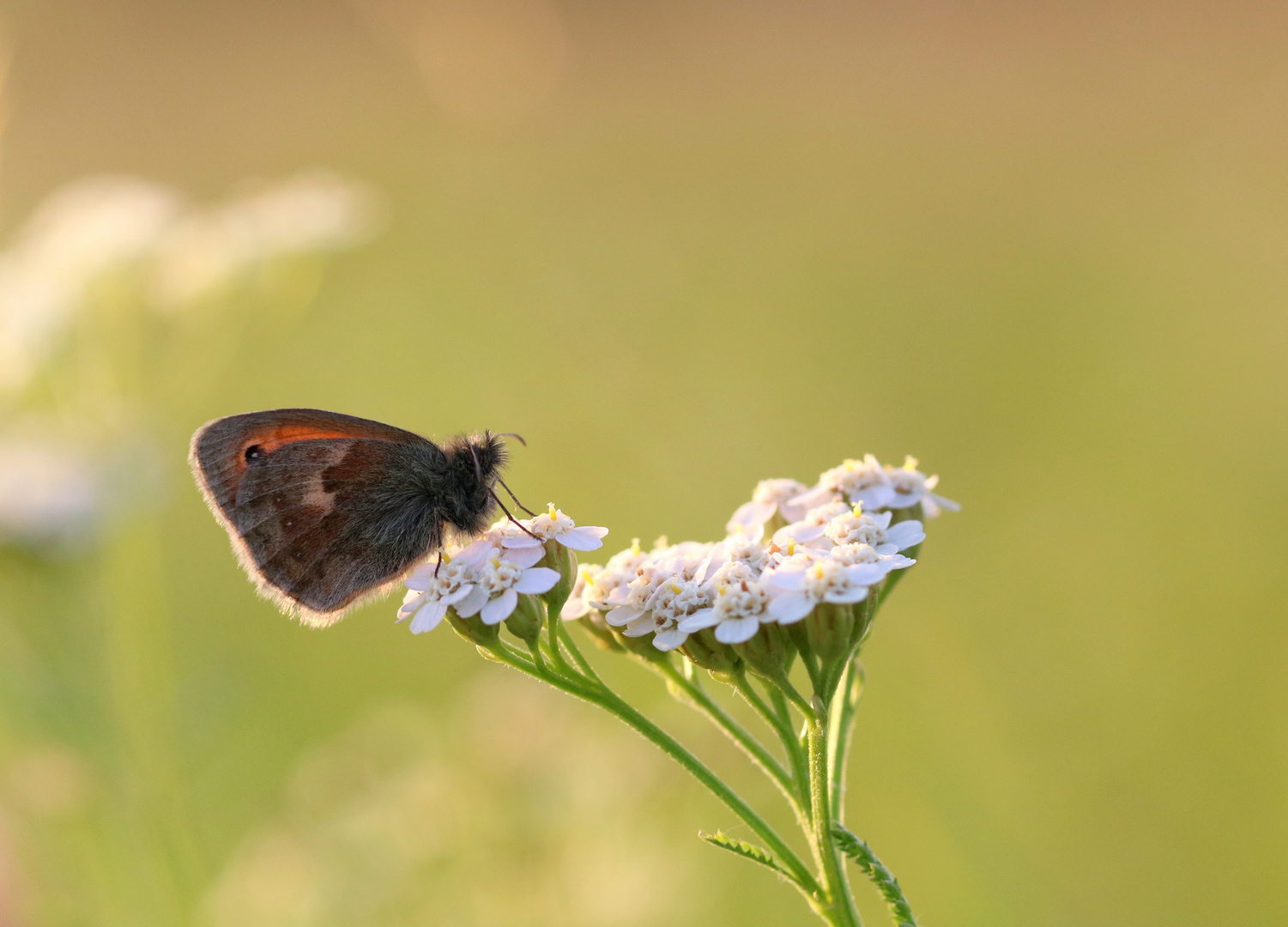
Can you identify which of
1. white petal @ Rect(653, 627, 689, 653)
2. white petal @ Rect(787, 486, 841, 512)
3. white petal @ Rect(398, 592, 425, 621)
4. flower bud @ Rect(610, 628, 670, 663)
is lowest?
white petal @ Rect(653, 627, 689, 653)

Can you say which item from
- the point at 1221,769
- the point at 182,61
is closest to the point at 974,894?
the point at 1221,769

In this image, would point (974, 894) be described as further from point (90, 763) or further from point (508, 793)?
point (90, 763)

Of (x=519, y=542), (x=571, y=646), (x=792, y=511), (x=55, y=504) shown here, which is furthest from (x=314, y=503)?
(x=55, y=504)

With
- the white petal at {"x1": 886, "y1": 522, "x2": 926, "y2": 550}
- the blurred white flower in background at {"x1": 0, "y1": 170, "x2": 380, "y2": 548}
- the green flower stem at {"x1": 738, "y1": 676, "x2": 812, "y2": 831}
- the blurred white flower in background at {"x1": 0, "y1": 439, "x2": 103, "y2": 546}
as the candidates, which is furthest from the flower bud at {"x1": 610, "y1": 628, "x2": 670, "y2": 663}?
the blurred white flower in background at {"x1": 0, "y1": 439, "x2": 103, "y2": 546}

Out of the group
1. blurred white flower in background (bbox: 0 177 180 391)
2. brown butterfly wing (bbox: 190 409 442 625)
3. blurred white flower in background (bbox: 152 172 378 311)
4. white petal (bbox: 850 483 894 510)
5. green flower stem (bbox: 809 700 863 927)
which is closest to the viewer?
green flower stem (bbox: 809 700 863 927)

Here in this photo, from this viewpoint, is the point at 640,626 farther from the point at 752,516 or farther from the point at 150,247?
the point at 150,247

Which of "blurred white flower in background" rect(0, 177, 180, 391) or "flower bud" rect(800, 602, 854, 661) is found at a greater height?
"blurred white flower in background" rect(0, 177, 180, 391)

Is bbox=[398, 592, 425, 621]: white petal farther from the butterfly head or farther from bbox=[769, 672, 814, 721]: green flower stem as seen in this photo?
bbox=[769, 672, 814, 721]: green flower stem
